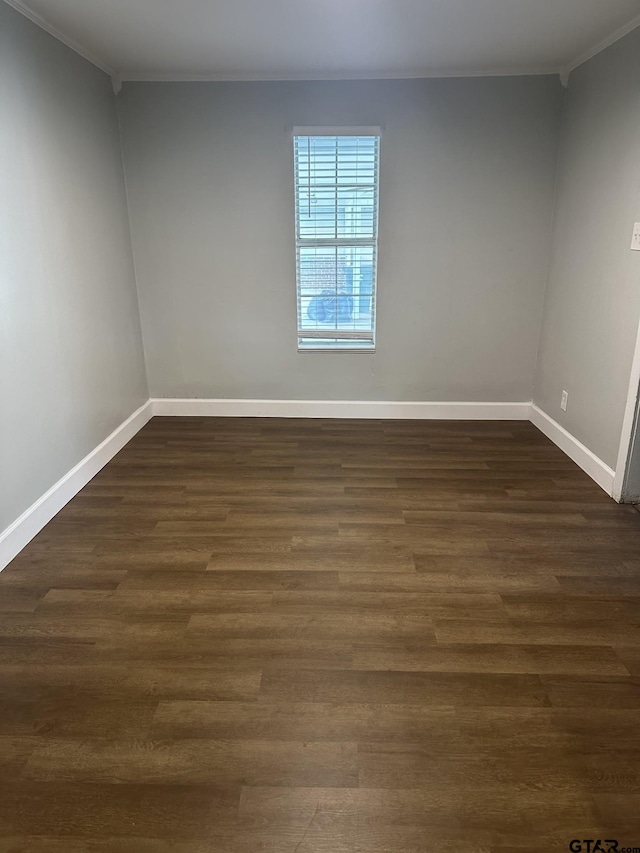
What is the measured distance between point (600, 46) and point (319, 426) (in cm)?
284

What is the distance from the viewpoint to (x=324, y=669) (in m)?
1.88

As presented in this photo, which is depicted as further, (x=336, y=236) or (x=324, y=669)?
(x=336, y=236)

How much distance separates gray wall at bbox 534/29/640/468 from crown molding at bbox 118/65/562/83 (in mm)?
343

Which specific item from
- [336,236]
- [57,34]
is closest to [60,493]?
[57,34]

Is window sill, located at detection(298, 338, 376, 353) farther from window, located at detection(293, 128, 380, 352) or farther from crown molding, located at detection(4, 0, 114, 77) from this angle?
crown molding, located at detection(4, 0, 114, 77)

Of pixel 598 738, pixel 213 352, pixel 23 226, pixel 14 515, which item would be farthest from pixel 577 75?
pixel 14 515

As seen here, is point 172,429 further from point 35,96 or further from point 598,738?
point 598,738

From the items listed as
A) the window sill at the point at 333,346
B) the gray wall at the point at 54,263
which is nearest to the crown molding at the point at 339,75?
the gray wall at the point at 54,263

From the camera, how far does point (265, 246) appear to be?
3996 millimetres

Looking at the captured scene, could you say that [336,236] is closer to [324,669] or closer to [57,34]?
[57,34]

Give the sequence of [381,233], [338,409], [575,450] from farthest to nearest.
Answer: [338,409] → [381,233] → [575,450]

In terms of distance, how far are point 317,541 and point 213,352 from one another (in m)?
2.11

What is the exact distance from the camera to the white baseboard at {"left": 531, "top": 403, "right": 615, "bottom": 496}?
312 centimetres

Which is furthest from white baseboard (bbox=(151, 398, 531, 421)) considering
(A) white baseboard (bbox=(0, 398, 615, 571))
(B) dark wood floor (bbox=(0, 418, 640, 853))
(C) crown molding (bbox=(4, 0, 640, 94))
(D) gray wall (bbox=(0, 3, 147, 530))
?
(C) crown molding (bbox=(4, 0, 640, 94))
